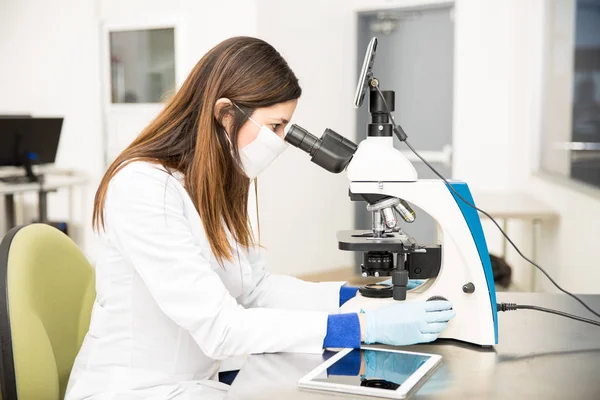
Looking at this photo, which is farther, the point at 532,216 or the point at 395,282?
the point at 532,216

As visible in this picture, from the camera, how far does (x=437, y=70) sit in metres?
4.61

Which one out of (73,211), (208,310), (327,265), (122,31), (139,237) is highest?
(122,31)

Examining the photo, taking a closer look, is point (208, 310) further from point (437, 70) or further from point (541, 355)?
point (437, 70)

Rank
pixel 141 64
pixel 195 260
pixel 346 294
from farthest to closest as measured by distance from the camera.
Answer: pixel 141 64, pixel 346 294, pixel 195 260

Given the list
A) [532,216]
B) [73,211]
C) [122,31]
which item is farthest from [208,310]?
[73,211]

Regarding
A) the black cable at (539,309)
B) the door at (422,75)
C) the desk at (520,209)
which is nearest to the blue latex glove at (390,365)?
the black cable at (539,309)

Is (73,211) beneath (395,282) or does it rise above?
beneath

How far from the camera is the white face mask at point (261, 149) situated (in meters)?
1.25

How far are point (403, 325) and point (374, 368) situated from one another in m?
0.12

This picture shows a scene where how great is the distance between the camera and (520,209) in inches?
136

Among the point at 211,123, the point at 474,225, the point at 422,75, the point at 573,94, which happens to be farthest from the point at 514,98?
the point at 211,123

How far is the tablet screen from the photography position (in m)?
0.95

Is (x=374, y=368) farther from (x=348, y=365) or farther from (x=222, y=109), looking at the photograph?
(x=222, y=109)

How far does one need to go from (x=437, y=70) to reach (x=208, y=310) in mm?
3839
